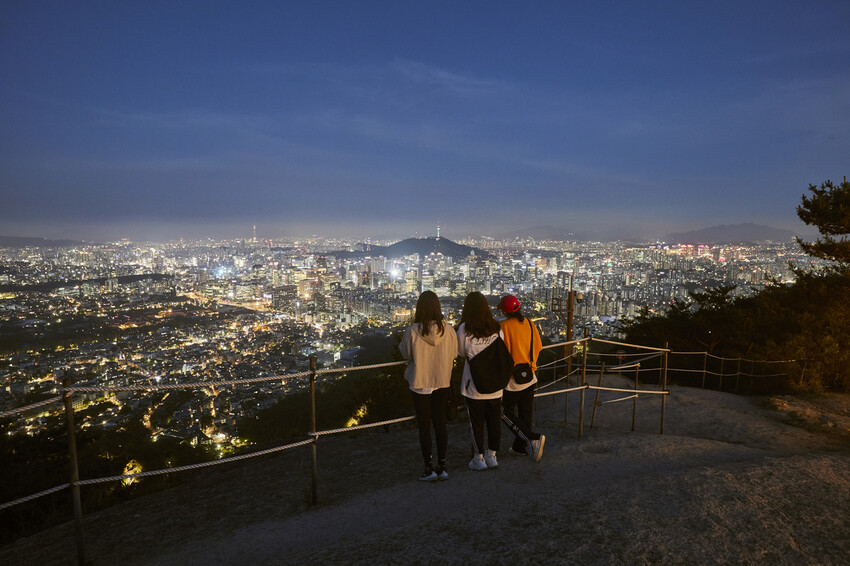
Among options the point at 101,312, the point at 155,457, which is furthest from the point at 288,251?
the point at 155,457

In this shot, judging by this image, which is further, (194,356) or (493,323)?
(194,356)

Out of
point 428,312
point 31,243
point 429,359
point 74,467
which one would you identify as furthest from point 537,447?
point 31,243

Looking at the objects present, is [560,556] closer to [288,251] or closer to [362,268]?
[362,268]

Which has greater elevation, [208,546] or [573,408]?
[208,546]

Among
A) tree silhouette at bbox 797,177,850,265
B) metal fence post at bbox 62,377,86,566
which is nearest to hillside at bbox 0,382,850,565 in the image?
metal fence post at bbox 62,377,86,566

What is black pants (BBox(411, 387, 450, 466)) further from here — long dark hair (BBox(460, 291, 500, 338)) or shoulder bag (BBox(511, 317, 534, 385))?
shoulder bag (BBox(511, 317, 534, 385))

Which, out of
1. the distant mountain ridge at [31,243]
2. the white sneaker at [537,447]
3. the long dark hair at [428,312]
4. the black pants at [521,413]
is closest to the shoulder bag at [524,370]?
the black pants at [521,413]

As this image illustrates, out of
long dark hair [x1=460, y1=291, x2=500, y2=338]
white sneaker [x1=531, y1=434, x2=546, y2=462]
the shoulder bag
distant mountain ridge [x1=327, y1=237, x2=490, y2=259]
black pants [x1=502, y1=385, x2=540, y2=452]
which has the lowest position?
white sneaker [x1=531, y1=434, x2=546, y2=462]
